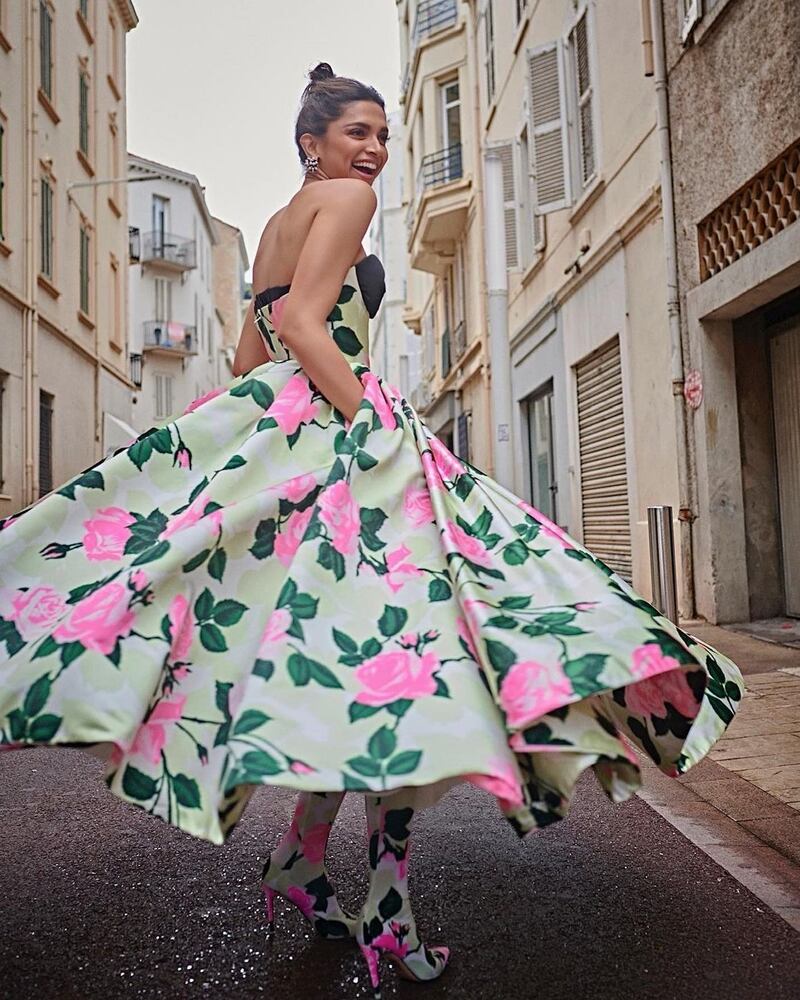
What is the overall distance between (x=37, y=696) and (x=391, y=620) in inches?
24.6

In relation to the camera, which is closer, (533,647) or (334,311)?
(533,647)

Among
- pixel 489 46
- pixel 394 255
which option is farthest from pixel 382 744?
pixel 394 255

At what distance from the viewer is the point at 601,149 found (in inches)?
435

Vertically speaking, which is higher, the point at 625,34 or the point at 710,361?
the point at 625,34

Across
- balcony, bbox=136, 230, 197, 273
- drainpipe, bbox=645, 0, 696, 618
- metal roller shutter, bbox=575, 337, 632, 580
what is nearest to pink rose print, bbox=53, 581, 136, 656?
drainpipe, bbox=645, 0, 696, 618

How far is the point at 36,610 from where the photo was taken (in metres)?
1.97

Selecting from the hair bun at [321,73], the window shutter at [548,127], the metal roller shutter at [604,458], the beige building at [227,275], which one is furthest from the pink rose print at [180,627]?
the beige building at [227,275]

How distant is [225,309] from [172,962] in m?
56.9

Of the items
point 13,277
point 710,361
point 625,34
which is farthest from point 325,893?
point 13,277

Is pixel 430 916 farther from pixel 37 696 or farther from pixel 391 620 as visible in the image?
pixel 37 696

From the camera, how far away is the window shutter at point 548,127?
12.0 m

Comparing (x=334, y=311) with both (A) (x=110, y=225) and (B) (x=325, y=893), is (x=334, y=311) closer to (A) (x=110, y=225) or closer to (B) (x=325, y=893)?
(B) (x=325, y=893)

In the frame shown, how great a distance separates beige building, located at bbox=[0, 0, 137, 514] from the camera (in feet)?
45.3

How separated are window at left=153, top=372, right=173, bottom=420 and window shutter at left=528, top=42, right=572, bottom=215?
31822 mm
